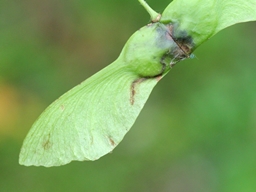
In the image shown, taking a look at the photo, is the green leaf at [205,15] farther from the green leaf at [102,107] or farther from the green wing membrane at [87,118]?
the green wing membrane at [87,118]

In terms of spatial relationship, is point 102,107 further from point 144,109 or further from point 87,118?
point 144,109

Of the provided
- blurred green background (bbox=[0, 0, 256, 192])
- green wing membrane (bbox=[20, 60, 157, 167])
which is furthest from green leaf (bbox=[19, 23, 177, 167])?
blurred green background (bbox=[0, 0, 256, 192])

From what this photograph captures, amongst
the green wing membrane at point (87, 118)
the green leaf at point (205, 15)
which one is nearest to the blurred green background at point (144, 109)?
the green wing membrane at point (87, 118)

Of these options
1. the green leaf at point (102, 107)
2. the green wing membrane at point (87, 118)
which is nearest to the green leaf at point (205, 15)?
the green leaf at point (102, 107)

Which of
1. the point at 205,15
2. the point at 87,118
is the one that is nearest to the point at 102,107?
the point at 87,118

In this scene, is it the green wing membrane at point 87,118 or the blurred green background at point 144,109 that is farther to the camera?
the blurred green background at point 144,109

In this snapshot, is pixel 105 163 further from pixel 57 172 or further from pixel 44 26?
pixel 44 26

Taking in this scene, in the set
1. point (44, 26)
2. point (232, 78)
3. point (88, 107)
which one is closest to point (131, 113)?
point (88, 107)

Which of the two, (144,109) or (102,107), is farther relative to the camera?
(144,109)
